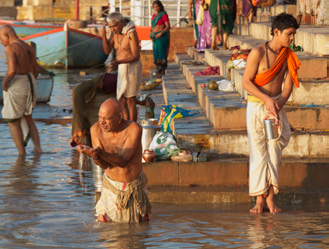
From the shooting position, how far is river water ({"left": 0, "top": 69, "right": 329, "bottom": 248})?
5598mm

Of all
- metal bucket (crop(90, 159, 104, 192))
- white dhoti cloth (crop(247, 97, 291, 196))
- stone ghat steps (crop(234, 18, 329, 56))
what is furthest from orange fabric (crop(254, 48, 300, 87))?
metal bucket (crop(90, 159, 104, 192))

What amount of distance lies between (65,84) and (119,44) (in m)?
12.4

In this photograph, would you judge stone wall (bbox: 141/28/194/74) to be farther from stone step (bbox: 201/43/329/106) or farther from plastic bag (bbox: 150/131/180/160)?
plastic bag (bbox: 150/131/180/160)

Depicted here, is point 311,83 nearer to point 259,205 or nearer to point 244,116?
point 244,116

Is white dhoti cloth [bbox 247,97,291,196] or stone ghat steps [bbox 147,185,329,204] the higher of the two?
white dhoti cloth [bbox 247,97,291,196]

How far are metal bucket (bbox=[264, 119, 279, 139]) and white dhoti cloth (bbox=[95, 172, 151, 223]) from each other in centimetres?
114

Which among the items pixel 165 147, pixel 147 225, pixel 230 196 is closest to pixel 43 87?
pixel 165 147

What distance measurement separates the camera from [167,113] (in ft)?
29.2

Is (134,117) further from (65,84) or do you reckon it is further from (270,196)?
(65,84)

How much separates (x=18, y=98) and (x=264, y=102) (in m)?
4.86

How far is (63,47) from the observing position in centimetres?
2945

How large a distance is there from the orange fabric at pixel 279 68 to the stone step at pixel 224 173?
1.01 metres

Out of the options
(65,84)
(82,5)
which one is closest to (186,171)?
(65,84)

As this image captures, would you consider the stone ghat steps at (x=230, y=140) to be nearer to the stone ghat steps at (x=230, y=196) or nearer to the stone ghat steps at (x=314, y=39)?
the stone ghat steps at (x=230, y=196)
